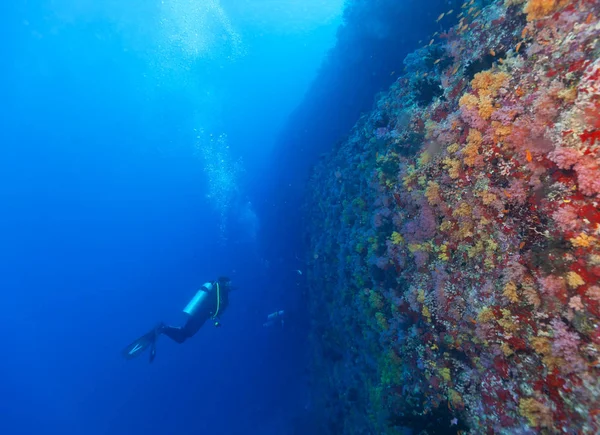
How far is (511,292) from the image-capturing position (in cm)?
351

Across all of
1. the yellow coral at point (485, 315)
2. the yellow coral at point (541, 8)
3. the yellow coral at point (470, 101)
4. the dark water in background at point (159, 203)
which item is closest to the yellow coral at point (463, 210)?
the yellow coral at point (485, 315)

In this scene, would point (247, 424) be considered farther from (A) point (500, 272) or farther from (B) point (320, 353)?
(A) point (500, 272)

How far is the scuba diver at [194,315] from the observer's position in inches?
520

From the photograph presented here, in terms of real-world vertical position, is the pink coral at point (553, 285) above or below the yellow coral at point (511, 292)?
below

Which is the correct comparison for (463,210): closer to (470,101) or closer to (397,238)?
(397,238)

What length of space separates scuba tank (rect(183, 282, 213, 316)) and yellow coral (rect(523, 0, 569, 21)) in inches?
571

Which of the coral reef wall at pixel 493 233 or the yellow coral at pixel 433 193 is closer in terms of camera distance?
the coral reef wall at pixel 493 233

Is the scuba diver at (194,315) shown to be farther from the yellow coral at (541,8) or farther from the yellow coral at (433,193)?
the yellow coral at (541,8)

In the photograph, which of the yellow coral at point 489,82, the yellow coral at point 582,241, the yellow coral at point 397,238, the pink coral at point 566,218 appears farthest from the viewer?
the yellow coral at point 397,238

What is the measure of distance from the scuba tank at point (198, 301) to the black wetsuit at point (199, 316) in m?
0.14

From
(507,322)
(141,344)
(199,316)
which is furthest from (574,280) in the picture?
(141,344)

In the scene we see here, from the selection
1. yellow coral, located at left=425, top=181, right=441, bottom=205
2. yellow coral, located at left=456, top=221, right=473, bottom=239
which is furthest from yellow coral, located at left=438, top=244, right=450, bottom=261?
yellow coral, located at left=425, top=181, right=441, bottom=205

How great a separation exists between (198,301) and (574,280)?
1410 cm

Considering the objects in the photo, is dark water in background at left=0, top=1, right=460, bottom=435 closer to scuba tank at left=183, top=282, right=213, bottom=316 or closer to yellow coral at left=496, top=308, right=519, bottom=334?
scuba tank at left=183, top=282, right=213, bottom=316
